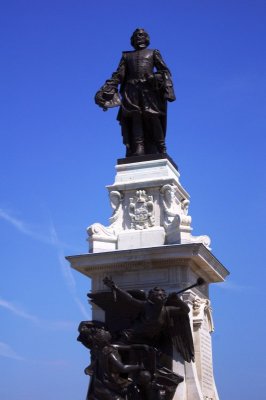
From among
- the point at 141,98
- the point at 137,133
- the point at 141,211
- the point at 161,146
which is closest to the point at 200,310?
the point at 141,211

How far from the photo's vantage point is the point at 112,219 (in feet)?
45.5

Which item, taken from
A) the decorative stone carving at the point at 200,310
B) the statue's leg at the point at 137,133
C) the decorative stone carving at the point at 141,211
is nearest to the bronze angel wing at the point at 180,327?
the decorative stone carving at the point at 200,310

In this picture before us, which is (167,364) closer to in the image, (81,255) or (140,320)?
(140,320)

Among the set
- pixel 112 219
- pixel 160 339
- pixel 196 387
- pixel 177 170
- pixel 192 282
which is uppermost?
pixel 177 170

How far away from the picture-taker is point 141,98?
589 inches

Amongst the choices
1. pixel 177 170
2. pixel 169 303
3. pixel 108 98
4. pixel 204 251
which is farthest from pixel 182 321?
pixel 108 98

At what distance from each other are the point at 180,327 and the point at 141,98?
507 centimetres

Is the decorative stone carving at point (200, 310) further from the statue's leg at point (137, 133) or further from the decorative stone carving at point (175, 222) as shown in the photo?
the statue's leg at point (137, 133)

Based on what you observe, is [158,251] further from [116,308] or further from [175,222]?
[116,308]

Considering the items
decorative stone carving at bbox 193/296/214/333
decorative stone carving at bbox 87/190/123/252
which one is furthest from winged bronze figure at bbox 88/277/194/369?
decorative stone carving at bbox 87/190/123/252

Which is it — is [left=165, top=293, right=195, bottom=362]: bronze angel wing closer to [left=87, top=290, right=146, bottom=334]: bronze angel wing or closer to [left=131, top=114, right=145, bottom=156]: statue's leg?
[left=87, top=290, right=146, bottom=334]: bronze angel wing

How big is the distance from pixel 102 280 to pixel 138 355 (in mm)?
1794

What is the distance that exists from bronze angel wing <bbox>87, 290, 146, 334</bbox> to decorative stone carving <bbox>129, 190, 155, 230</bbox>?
5.20 ft

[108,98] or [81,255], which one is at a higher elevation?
[108,98]
